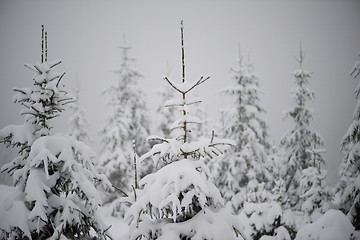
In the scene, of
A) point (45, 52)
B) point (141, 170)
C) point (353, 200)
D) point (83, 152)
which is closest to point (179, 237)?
point (83, 152)

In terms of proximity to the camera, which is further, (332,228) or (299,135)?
(299,135)

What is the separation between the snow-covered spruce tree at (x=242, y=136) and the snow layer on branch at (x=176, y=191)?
13.7 m

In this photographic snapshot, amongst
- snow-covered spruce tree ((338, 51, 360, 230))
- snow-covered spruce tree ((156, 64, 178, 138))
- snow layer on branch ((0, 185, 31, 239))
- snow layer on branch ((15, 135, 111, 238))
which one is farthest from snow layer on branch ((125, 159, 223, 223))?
snow-covered spruce tree ((156, 64, 178, 138))

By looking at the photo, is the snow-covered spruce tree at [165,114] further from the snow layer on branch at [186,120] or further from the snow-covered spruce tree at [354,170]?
the snow layer on branch at [186,120]

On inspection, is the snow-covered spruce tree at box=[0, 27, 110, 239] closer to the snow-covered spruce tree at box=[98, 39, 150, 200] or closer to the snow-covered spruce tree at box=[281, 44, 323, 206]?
the snow-covered spruce tree at box=[281, 44, 323, 206]

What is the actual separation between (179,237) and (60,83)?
459 centimetres

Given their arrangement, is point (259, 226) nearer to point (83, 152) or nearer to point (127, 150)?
point (83, 152)

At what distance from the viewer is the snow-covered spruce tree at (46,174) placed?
536 centimetres

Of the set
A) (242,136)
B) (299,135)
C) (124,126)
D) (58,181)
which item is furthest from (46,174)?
(124,126)

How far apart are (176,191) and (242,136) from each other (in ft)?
49.9

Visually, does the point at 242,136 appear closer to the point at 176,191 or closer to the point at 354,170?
the point at 354,170

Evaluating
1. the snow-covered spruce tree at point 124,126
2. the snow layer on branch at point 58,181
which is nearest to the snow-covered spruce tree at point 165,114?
the snow-covered spruce tree at point 124,126

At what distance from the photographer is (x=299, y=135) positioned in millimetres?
19484

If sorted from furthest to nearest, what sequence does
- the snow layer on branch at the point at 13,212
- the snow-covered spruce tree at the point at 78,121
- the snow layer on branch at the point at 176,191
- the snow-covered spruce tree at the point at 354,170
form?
the snow-covered spruce tree at the point at 78,121 → the snow-covered spruce tree at the point at 354,170 → the snow layer on branch at the point at 13,212 → the snow layer on branch at the point at 176,191
